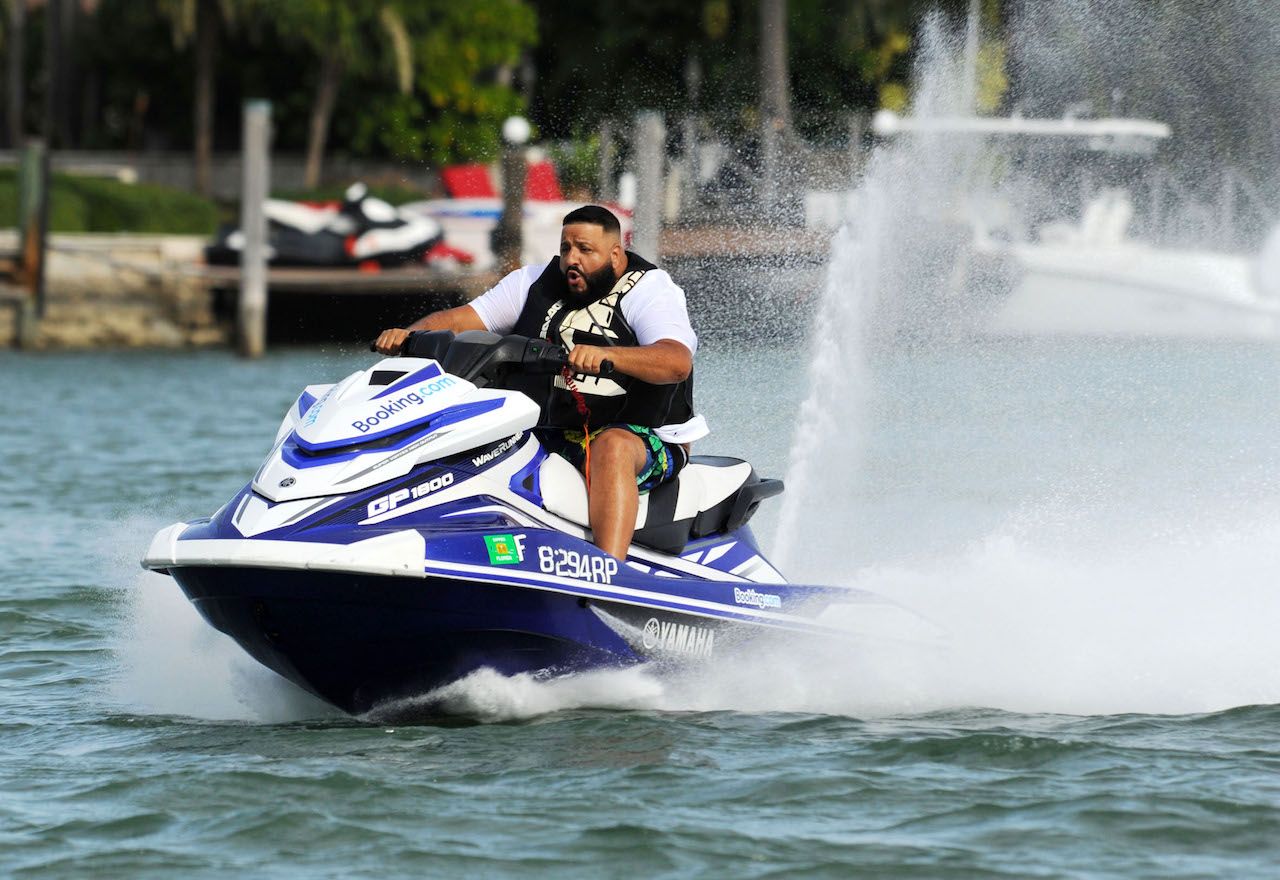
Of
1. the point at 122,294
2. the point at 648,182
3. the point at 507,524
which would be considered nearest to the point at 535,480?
the point at 507,524

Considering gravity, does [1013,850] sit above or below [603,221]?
below

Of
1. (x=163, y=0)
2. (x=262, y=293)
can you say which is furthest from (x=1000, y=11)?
(x=163, y=0)

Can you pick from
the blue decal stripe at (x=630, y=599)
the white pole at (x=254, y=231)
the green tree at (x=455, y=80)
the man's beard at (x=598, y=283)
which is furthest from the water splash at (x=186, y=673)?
the green tree at (x=455, y=80)

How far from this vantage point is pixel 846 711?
255 inches

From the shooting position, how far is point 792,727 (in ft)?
20.4

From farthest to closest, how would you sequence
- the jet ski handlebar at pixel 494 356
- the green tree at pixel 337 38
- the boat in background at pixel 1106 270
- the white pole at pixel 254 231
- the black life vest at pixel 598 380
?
the green tree at pixel 337 38 → the white pole at pixel 254 231 → the boat in background at pixel 1106 270 → the black life vest at pixel 598 380 → the jet ski handlebar at pixel 494 356

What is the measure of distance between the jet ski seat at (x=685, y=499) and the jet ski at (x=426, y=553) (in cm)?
1

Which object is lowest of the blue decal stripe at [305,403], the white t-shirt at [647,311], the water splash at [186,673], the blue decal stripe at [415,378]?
the water splash at [186,673]

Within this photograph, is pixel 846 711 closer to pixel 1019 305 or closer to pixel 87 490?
pixel 87 490

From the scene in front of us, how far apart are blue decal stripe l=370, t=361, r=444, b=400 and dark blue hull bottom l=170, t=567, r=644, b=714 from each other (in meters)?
0.56

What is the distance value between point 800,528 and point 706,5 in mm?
28636

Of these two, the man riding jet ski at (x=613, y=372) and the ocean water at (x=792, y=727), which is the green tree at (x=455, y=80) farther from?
the man riding jet ski at (x=613, y=372)

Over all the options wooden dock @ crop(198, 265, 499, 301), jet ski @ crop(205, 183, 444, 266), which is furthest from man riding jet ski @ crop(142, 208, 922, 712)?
jet ski @ crop(205, 183, 444, 266)

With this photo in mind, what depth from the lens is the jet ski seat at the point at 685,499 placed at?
6195mm
